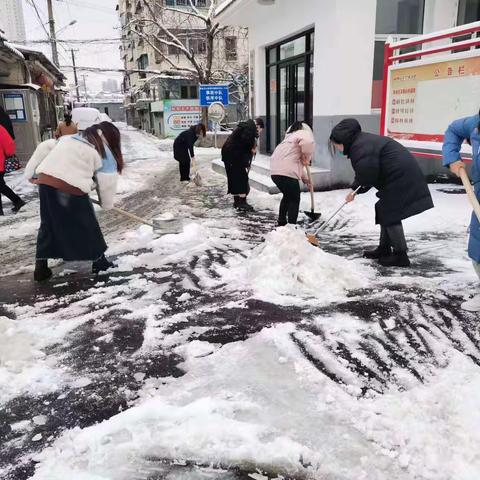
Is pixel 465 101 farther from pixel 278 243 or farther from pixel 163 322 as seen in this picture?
pixel 163 322

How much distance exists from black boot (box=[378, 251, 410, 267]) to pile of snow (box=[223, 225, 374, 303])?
0.72 feet

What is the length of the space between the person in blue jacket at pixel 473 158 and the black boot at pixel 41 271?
12.7 feet

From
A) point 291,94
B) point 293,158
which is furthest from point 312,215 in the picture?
point 291,94

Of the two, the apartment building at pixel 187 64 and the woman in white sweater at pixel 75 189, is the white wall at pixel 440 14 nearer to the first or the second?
the woman in white sweater at pixel 75 189

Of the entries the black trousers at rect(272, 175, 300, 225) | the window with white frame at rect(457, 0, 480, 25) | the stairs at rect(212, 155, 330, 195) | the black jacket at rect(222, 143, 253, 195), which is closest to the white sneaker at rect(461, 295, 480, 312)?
the black trousers at rect(272, 175, 300, 225)

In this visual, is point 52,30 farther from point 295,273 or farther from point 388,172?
point 295,273

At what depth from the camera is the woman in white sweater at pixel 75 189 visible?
4.15 metres

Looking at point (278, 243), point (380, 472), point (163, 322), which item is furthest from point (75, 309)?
point (380, 472)

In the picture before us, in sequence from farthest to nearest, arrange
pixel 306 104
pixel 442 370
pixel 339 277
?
pixel 306 104, pixel 339 277, pixel 442 370

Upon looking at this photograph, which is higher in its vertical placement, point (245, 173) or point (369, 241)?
point (245, 173)

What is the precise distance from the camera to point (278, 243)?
14.5ft

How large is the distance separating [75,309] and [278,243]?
6.47 feet

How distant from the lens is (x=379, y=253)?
489 cm

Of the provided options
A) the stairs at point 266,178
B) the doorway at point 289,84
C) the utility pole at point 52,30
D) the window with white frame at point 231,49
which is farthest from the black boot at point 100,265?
the window with white frame at point 231,49
